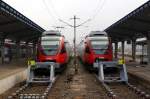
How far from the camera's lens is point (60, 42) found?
28250 mm

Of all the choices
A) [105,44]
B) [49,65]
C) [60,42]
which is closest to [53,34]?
[60,42]

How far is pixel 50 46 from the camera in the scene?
27.8 meters

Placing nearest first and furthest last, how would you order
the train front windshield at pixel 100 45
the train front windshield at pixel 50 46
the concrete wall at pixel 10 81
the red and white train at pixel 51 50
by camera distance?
the concrete wall at pixel 10 81 → the red and white train at pixel 51 50 → the train front windshield at pixel 50 46 → the train front windshield at pixel 100 45

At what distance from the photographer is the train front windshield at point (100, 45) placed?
28.7m

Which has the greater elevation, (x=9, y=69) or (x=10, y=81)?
(x=9, y=69)

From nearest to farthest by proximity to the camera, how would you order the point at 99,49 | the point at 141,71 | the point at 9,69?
the point at 99,49 → the point at 9,69 → the point at 141,71

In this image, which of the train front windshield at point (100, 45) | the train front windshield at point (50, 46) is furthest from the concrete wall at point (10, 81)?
the train front windshield at point (100, 45)

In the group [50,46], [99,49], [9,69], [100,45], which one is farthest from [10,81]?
[100,45]

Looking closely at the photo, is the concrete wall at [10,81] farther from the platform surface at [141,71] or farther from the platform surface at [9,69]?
the platform surface at [141,71]

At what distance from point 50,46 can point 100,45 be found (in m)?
3.99

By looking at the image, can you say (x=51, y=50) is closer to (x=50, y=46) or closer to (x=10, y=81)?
(x=50, y=46)

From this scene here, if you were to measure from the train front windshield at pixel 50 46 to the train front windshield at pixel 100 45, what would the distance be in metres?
2.90

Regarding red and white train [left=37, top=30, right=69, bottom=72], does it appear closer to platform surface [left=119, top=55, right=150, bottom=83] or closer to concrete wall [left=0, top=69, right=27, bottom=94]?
concrete wall [left=0, top=69, right=27, bottom=94]

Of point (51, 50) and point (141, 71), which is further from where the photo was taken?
point (141, 71)
